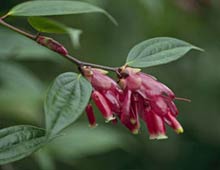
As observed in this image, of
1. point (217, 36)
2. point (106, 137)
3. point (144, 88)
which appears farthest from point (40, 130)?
point (217, 36)

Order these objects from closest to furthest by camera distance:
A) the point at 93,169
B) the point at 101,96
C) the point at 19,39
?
the point at 101,96 → the point at 19,39 → the point at 93,169

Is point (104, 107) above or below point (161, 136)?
above

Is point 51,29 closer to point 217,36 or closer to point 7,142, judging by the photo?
point 7,142

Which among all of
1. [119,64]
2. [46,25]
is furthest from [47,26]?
[119,64]

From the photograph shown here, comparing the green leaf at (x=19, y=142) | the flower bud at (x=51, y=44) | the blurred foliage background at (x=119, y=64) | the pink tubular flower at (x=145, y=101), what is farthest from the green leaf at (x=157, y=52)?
the blurred foliage background at (x=119, y=64)

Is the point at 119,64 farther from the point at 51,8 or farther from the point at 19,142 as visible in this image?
the point at 19,142

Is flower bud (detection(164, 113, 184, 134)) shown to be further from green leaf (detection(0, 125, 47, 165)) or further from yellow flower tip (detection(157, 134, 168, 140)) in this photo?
green leaf (detection(0, 125, 47, 165))

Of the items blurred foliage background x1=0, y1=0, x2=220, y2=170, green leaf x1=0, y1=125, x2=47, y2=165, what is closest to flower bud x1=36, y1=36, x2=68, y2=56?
green leaf x1=0, y1=125, x2=47, y2=165
